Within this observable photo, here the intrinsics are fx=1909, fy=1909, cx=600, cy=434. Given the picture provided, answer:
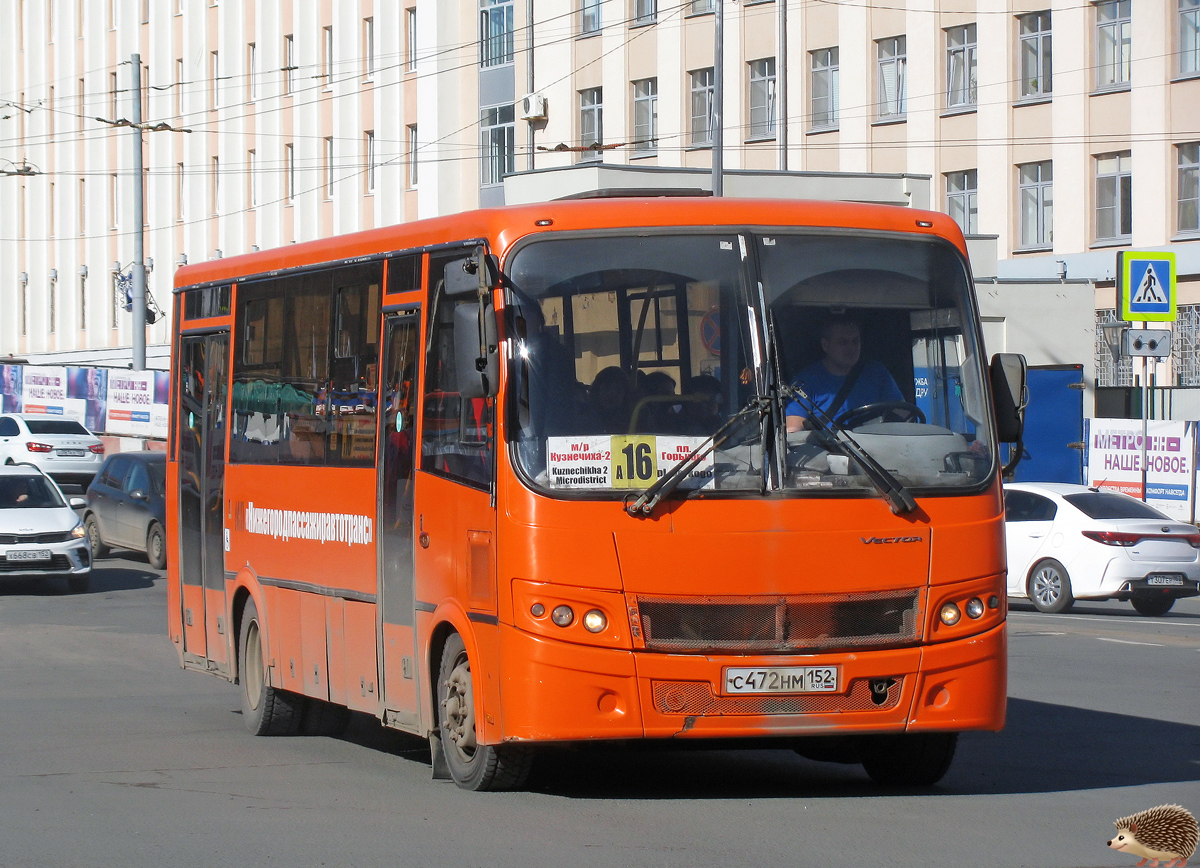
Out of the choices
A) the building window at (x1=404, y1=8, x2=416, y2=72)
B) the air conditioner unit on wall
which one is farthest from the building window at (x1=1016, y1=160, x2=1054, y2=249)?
the building window at (x1=404, y1=8, x2=416, y2=72)

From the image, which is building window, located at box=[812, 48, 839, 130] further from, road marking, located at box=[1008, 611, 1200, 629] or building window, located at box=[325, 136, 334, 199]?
road marking, located at box=[1008, 611, 1200, 629]

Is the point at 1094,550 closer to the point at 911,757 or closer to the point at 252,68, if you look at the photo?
the point at 911,757

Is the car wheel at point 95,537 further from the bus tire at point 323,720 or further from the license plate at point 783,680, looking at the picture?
the license plate at point 783,680

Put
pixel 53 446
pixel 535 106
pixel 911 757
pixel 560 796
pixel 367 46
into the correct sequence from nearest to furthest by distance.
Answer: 1. pixel 560 796
2. pixel 911 757
3. pixel 53 446
4. pixel 535 106
5. pixel 367 46

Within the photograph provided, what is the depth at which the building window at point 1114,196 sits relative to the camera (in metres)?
39.3

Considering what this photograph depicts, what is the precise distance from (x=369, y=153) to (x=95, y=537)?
2790 cm

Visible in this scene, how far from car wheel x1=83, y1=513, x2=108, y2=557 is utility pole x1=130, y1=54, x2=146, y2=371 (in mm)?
16025

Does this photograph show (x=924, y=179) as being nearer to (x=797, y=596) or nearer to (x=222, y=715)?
(x=222, y=715)

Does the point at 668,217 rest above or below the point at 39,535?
above

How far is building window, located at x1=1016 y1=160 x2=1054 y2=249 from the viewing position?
4094 centimetres

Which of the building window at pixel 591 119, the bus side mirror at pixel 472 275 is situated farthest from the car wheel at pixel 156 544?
the building window at pixel 591 119

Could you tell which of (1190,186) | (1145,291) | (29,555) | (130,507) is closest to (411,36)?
(1190,186)

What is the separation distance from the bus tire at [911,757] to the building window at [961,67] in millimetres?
34458

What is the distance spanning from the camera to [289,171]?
192ft
